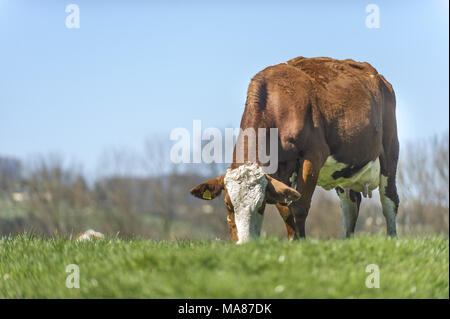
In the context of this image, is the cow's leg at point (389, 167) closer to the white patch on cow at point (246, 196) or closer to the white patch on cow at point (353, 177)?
the white patch on cow at point (353, 177)

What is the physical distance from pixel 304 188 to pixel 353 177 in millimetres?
2369

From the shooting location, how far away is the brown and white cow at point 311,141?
8.88 m

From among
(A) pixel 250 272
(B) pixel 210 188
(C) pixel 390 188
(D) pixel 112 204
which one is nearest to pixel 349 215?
(C) pixel 390 188

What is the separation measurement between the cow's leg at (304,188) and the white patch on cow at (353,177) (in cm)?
101

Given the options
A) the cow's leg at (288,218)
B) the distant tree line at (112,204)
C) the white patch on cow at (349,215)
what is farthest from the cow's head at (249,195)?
the distant tree line at (112,204)

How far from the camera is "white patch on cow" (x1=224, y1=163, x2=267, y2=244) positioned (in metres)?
8.60

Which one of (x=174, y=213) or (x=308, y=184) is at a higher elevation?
(x=308, y=184)

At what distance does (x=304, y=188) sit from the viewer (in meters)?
9.72

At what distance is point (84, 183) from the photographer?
216 feet
